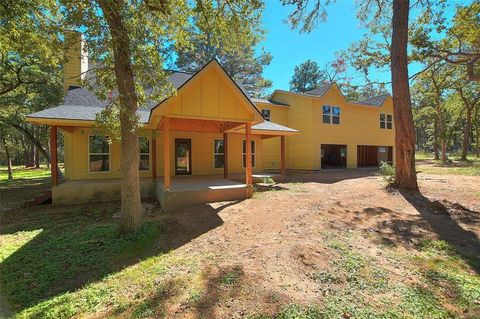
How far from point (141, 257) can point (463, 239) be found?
20.6 feet

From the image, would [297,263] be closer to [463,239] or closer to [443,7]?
[463,239]

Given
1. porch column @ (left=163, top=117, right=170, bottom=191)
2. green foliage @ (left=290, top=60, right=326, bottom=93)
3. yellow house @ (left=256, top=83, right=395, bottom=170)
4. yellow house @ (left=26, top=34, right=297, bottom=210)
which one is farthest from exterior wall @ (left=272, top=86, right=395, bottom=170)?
green foliage @ (left=290, top=60, right=326, bottom=93)

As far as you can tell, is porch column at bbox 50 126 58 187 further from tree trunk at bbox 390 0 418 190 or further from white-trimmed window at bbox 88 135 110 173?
tree trunk at bbox 390 0 418 190

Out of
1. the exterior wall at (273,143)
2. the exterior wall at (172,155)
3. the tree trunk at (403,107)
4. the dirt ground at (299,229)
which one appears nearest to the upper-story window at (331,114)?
the exterior wall at (273,143)

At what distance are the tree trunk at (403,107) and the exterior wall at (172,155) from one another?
801 cm

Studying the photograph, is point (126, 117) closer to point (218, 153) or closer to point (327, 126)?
point (218, 153)

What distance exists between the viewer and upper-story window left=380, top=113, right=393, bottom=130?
22.3 metres

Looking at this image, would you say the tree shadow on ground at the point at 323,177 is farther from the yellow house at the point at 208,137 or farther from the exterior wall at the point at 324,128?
the exterior wall at the point at 324,128

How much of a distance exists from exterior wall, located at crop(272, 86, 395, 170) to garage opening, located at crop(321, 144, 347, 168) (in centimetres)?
219

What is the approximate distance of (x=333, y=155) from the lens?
24.3 m

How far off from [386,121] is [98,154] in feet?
72.3

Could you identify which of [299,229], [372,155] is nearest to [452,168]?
[372,155]

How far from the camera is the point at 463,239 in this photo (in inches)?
201

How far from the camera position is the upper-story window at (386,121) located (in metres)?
22.3
